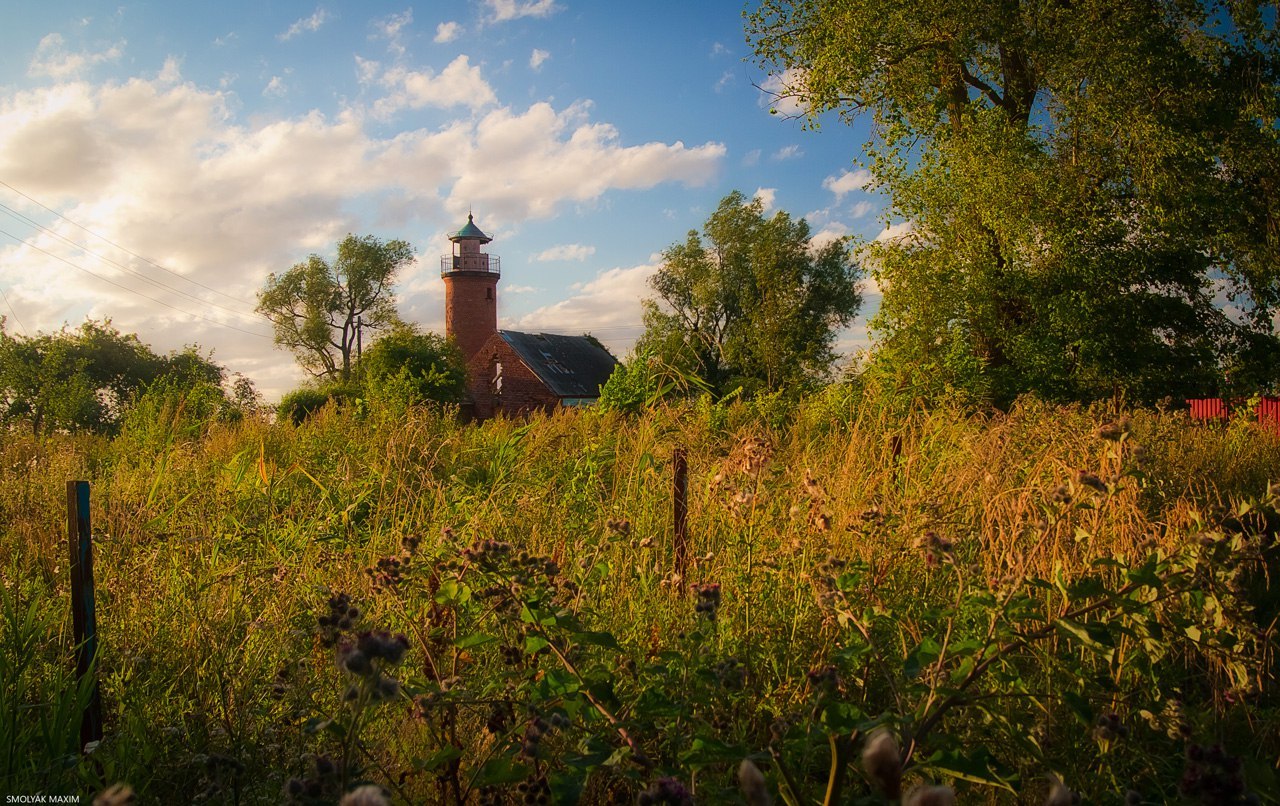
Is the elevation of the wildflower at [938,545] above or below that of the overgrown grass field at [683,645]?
above

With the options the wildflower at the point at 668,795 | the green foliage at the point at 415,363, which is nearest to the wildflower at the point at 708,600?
the wildflower at the point at 668,795

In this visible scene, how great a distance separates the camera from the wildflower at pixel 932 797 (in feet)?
1.94

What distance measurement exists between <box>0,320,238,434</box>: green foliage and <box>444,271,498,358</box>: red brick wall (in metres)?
11.9

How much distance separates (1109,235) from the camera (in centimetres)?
1455

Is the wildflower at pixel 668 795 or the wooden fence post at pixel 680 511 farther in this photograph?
the wooden fence post at pixel 680 511

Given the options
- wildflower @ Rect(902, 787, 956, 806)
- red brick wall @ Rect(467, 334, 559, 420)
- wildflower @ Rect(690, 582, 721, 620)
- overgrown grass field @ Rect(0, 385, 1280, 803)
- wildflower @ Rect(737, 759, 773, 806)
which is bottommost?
overgrown grass field @ Rect(0, 385, 1280, 803)

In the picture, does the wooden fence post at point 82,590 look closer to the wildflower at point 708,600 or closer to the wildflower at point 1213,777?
the wildflower at point 708,600

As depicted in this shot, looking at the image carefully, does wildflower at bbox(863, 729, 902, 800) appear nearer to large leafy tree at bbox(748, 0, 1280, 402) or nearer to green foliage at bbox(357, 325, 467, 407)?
large leafy tree at bbox(748, 0, 1280, 402)

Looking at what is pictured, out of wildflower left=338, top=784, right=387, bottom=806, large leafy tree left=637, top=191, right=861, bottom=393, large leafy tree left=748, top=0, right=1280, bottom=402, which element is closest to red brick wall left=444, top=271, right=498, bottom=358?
large leafy tree left=637, top=191, right=861, bottom=393

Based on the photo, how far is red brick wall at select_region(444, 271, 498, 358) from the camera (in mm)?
44562

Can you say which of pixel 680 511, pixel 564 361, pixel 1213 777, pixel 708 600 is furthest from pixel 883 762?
pixel 564 361

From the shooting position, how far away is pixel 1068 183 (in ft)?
46.3

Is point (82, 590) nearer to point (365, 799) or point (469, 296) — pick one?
point (365, 799)

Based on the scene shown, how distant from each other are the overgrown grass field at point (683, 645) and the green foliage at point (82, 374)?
1662 cm
